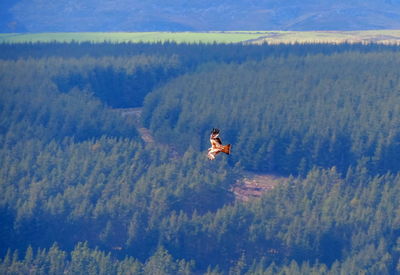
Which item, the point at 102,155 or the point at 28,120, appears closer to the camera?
the point at 102,155

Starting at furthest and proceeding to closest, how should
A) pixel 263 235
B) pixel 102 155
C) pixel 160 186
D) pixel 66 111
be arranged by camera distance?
pixel 66 111
pixel 102 155
pixel 160 186
pixel 263 235

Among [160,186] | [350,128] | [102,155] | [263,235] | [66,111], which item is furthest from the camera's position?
[66,111]

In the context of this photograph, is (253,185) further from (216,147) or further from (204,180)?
(216,147)

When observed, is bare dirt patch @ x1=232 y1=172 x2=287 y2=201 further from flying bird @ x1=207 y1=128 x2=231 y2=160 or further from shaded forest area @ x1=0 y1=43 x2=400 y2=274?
flying bird @ x1=207 y1=128 x2=231 y2=160

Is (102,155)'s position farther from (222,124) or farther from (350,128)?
(350,128)

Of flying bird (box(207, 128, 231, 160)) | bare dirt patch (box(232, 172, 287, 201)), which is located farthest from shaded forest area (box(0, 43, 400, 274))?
flying bird (box(207, 128, 231, 160))

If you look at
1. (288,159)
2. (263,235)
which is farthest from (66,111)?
(263,235)

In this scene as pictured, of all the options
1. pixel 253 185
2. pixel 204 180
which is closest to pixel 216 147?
pixel 204 180

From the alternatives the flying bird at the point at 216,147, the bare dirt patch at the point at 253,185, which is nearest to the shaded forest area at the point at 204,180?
the bare dirt patch at the point at 253,185
